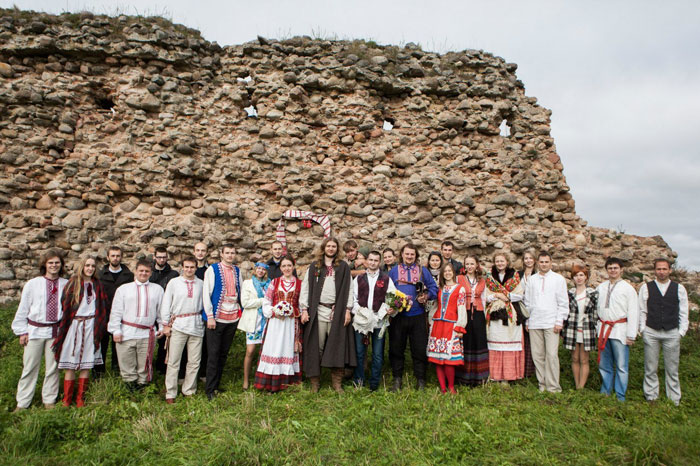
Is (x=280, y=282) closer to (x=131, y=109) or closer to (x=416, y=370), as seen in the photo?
(x=416, y=370)

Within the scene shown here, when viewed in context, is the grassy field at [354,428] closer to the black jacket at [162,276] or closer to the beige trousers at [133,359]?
the beige trousers at [133,359]

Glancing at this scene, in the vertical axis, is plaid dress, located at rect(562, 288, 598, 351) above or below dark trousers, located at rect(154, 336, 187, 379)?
above

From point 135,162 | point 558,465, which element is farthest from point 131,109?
point 558,465

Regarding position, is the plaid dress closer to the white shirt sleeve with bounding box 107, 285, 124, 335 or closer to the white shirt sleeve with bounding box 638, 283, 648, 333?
the white shirt sleeve with bounding box 638, 283, 648, 333

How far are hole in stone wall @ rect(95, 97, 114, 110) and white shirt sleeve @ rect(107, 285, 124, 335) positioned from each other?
566 cm

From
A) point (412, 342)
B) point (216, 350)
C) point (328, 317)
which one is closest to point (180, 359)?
point (216, 350)

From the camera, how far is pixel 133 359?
189 inches

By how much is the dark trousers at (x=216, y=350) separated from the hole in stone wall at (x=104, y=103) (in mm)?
6355

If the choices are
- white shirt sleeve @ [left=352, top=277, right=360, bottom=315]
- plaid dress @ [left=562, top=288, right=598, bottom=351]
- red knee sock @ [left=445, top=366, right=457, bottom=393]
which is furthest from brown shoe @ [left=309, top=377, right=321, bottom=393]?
plaid dress @ [left=562, top=288, right=598, bottom=351]

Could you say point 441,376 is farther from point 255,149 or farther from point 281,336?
point 255,149

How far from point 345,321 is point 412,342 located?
100 cm

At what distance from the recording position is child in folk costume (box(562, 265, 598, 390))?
5207 mm

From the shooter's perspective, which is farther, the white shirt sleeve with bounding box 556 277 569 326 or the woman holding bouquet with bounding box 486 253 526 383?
the woman holding bouquet with bounding box 486 253 526 383

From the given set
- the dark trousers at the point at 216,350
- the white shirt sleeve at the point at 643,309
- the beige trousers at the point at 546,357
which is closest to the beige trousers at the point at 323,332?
the dark trousers at the point at 216,350
